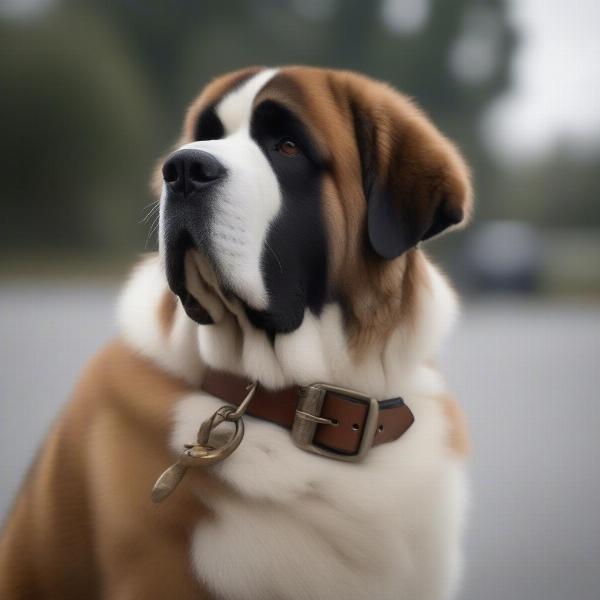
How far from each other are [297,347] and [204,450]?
0.36 m

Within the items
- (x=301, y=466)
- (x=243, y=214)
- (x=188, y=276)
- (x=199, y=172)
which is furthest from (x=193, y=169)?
(x=301, y=466)

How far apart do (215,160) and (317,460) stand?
0.74 meters

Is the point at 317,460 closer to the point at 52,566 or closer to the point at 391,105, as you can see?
the point at 52,566

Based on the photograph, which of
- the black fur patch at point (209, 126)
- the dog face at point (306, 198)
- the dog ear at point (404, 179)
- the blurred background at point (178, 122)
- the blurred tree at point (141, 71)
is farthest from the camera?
the blurred tree at point (141, 71)

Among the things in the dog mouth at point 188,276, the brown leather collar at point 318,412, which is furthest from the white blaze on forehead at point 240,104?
the brown leather collar at point 318,412

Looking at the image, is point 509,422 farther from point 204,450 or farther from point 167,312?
point 204,450

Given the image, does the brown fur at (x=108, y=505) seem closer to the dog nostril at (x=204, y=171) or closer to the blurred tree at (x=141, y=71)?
the dog nostril at (x=204, y=171)

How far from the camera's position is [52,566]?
6.58 feet

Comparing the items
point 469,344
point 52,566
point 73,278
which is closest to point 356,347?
point 52,566

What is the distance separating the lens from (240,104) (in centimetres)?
212

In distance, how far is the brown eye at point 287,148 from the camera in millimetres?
2078

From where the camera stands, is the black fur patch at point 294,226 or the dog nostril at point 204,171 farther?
the black fur patch at point 294,226

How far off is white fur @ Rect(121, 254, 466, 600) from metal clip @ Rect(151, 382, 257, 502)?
0.06 metres

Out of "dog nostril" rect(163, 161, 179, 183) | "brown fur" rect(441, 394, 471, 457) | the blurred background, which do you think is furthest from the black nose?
the blurred background
